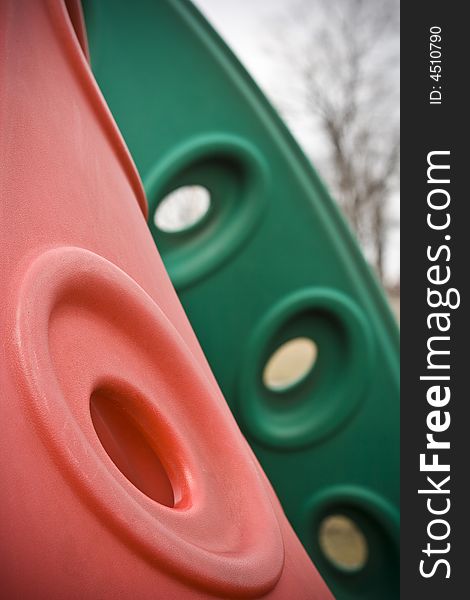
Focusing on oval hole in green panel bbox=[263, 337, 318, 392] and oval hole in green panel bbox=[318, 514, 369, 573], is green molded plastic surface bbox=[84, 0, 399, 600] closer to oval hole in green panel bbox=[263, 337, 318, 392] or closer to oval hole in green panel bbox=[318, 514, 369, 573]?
oval hole in green panel bbox=[318, 514, 369, 573]

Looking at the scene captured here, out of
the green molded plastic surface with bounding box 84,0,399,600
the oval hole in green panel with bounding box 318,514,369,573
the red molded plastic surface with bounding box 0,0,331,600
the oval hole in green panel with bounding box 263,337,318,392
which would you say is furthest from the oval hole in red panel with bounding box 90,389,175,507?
the oval hole in green panel with bounding box 263,337,318,392

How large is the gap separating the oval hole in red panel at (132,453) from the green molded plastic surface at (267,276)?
3.59ft

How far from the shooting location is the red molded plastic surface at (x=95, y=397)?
112 centimetres

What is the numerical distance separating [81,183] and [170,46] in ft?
4.84

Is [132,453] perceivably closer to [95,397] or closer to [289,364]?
[95,397]

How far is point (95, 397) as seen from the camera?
4.90ft

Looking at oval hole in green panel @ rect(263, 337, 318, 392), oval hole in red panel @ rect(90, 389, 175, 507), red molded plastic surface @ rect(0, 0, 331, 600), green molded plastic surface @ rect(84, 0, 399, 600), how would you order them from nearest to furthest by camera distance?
red molded plastic surface @ rect(0, 0, 331, 600)
oval hole in red panel @ rect(90, 389, 175, 507)
green molded plastic surface @ rect(84, 0, 399, 600)
oval hole in green panel @ rect(263, 337, 318, 392)

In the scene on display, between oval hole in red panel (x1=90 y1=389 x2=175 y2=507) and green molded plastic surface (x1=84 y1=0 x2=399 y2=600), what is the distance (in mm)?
1093

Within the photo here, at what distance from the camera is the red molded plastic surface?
112 centimetres

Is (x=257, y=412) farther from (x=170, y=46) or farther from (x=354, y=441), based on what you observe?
(x=170, y=46)

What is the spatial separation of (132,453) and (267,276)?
51.4 inches

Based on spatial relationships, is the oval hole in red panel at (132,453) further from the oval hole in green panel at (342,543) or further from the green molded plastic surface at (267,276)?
the oval hole in green panel at (342,543)

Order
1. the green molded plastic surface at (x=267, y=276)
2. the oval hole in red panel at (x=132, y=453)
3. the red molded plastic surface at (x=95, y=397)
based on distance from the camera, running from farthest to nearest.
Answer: the green molded plastic surface at (x=267, y=276) → the oval hole in red panel at (x=132, y=453) → the red molded plastic surface at (x=95, y=397)

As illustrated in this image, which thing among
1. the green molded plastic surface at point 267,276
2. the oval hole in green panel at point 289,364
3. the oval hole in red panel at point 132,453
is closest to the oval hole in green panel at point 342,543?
the green molded plastic surface at point 267,276
